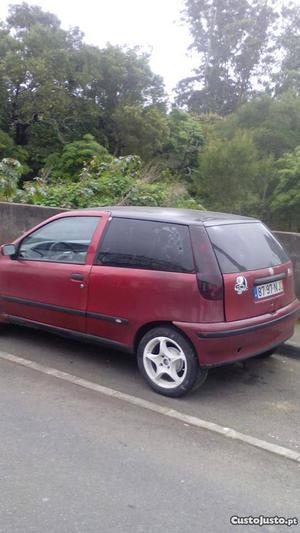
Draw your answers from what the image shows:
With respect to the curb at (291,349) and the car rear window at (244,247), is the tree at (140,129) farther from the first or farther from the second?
the car rear window at (244,247)

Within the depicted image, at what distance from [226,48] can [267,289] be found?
48.9m

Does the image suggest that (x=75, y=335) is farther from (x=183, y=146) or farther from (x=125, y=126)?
(x=183, y=146)

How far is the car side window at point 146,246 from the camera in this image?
4.16m

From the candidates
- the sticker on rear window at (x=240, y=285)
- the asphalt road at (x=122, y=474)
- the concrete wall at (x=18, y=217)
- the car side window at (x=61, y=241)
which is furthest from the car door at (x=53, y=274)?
the concrete wall at (x=18, y=217)

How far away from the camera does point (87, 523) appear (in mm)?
2631

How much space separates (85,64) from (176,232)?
2443 centimetres

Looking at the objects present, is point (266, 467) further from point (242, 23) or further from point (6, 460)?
point (242, 23)

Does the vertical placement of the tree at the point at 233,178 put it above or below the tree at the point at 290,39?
below

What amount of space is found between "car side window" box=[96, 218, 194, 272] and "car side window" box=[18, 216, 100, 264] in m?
0.24

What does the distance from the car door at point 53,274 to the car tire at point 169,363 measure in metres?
0.77

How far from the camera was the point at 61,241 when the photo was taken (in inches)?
199

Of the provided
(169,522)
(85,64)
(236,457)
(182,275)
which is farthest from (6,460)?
(85,64)

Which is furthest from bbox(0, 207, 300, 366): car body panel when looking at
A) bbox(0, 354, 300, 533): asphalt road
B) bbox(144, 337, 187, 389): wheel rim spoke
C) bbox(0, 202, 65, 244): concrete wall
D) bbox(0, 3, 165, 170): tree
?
bbox(0, 3, 165, 170): tree

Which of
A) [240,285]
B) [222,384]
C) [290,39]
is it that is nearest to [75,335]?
[222,384]
